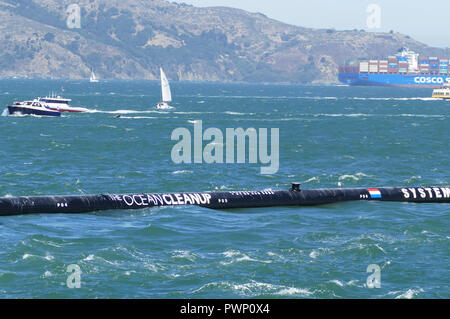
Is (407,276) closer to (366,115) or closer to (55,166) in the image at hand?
(55,166)

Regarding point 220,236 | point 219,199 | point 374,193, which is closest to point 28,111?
point 219,199

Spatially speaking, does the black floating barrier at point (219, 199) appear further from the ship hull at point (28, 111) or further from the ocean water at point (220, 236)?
the ship hull at point (28, 111)

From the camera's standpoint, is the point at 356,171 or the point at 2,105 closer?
the point at 356,171

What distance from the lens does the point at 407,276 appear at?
36.6m

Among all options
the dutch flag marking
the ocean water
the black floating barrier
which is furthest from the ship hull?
the dutch flag marking

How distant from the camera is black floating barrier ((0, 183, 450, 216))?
162 ft

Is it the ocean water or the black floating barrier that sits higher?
the black floating barrier

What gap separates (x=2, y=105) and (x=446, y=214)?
147311mm

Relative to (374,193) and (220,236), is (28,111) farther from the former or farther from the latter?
(220,236)

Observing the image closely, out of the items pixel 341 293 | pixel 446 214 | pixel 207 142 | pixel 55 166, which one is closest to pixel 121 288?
pixel 341 293

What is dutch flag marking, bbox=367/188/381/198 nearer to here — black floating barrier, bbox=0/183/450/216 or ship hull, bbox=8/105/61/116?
black floating barrier, bbox=0/183/450/216

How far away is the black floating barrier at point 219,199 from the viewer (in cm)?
4933

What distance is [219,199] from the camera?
53.1 meters

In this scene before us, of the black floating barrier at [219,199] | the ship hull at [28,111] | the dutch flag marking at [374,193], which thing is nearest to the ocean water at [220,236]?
the black floating barrier at [219,199]
